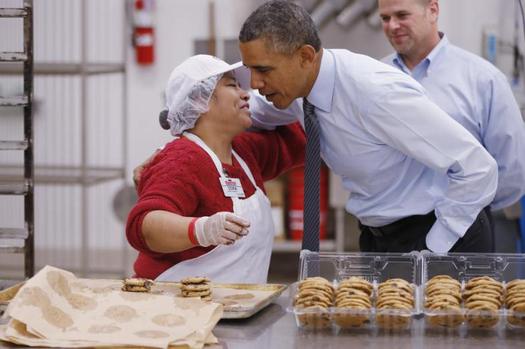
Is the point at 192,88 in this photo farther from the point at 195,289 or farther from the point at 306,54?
the point at 195,289

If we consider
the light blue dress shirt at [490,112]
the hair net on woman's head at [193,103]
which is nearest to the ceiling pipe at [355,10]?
the light blue dress shirt at [490,112]

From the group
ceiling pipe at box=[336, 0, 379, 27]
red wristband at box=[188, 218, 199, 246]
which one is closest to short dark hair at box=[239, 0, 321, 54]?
red wristband at box=[188, 218, 199, 246]

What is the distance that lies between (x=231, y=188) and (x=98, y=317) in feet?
2.30

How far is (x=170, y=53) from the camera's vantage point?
20.7ft

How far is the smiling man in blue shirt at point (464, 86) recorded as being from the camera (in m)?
3.39

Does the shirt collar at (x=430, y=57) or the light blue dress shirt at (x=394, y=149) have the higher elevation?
the shirt collar at (x=430, y=57)

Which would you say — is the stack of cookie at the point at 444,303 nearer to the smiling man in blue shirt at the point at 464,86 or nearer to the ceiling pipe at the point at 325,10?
the smiling man in blue shirt at the point at 464,86

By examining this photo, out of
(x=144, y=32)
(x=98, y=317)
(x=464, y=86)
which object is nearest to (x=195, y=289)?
(x=98, y=317)

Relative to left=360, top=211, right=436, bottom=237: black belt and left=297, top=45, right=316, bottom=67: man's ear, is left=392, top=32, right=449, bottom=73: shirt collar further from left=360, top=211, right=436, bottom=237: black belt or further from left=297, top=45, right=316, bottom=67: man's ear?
left=297, top=45, right=316, bottom=67: man's ear

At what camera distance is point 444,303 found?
1.99 meters

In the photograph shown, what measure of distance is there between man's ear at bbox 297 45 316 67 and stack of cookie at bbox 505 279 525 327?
851mm

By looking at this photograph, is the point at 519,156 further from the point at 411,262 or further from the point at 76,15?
the point at 76,15

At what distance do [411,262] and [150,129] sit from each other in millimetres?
4320

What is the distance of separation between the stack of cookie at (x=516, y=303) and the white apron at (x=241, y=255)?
2.51ft
